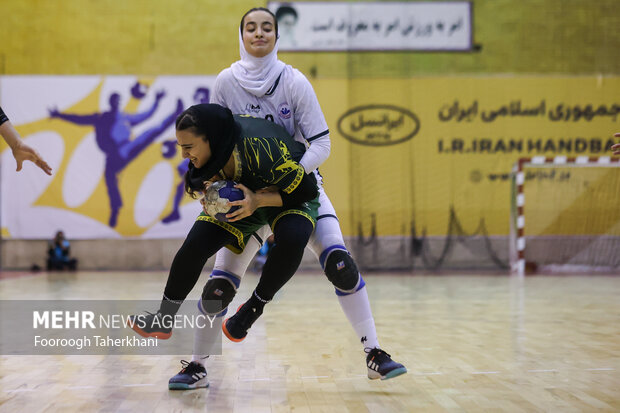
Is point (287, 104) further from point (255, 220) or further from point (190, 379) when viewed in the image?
point (190, 379)

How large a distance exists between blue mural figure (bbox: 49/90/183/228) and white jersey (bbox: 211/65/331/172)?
1002 cm

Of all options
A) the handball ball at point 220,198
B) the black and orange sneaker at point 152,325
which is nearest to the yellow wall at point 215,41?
the handball ball at point 220,198

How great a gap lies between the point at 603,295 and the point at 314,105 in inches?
240

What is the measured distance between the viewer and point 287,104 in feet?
11.5

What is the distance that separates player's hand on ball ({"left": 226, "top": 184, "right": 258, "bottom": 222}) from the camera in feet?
10.1

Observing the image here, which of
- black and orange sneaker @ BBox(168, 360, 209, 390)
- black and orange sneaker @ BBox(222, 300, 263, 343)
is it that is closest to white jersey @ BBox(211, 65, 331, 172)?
black and orange sneaker @ BBox(222, 300, 263, 343)

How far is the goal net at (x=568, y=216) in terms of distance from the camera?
12.7 meters

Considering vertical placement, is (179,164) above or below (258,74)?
below

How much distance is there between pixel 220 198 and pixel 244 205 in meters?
0.11

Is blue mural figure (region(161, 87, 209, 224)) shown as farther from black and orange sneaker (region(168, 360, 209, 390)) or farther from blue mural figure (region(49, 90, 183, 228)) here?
black and orange sneaker (region(168, 360, 209, 390))

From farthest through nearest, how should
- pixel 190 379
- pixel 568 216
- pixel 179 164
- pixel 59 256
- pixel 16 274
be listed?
pixel 179 164 → pixel 568 216 → pixel 59 256 → pixel 16 274 → pixel 190 379

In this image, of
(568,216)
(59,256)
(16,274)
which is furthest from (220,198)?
(568,216)

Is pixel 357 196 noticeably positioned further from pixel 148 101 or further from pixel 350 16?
pixel 148 101

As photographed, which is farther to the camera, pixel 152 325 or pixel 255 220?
pixel 255 220
